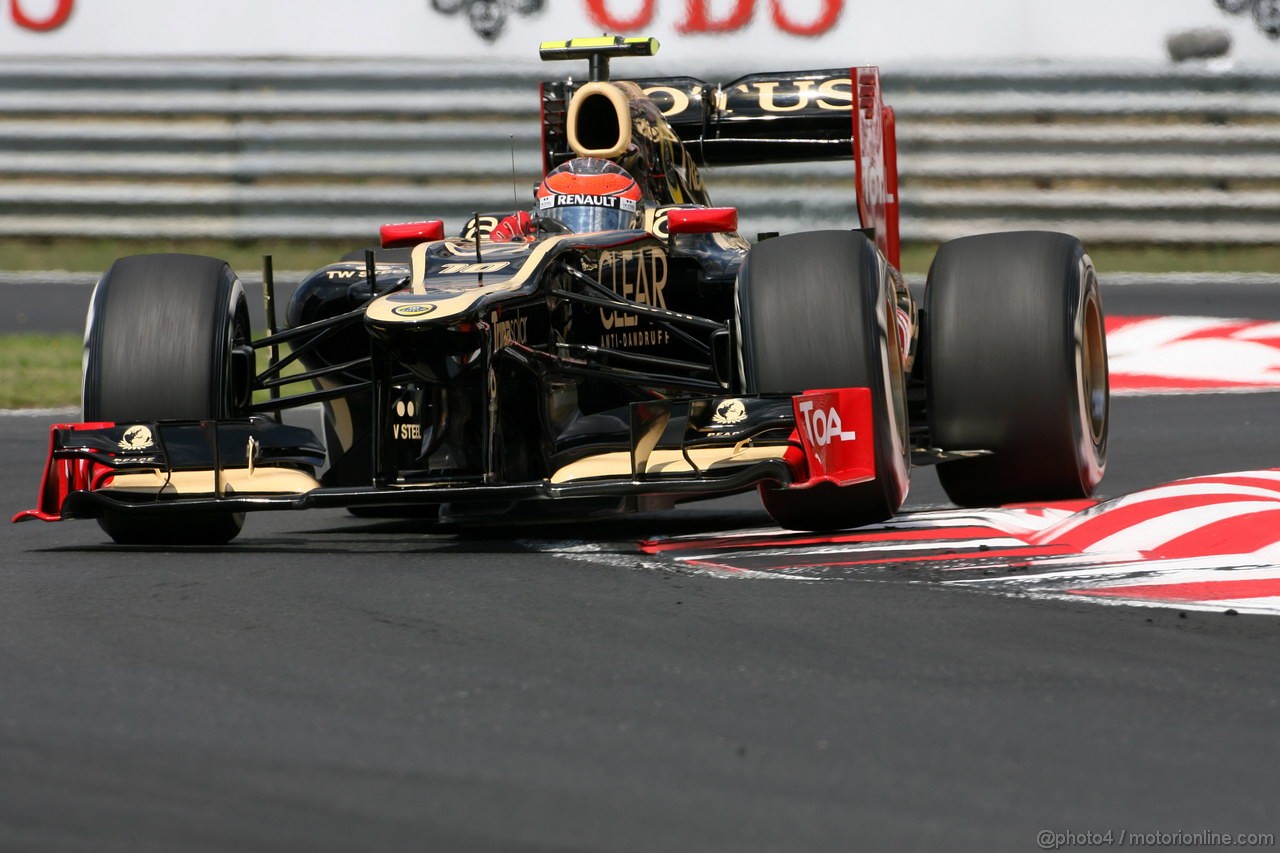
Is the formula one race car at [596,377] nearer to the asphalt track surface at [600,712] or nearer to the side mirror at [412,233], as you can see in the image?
the side mirror at [412,233]

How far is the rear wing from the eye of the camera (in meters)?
8.24

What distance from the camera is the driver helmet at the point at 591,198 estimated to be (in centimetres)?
750

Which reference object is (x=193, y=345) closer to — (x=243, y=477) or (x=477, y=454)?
(x=243, y=477)

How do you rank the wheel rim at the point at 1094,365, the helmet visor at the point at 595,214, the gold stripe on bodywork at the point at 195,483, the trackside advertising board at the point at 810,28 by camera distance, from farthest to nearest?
1. the trackside advertising board at the point at 810,28
2. the helmet visor at the point at 595,214
3. the wheel rim at the point at 1094,365
4. the gold stripe on bodywork at the point at 195,483

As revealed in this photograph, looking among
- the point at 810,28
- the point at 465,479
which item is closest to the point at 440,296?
the point at 465,479

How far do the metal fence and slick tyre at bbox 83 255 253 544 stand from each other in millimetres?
8718

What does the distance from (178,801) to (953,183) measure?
42.2 ft

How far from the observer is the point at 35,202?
15891mm

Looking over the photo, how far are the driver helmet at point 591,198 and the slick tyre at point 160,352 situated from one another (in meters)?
1.44

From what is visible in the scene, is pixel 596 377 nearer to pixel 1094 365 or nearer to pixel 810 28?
pixel 1094 365

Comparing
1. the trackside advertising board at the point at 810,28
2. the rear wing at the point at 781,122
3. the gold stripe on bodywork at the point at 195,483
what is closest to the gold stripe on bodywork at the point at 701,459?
the gold stripe on bodywork at the point at 195,483

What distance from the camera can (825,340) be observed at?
6055 mm
